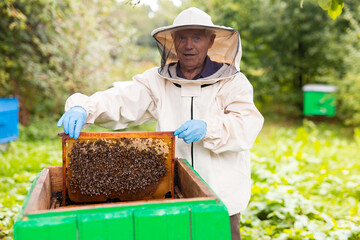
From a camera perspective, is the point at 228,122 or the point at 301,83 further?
the point at 301,83

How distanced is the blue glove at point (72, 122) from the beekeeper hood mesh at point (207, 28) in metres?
0.60

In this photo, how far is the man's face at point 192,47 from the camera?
74.2 inches

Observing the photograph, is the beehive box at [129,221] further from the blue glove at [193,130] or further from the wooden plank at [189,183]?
the blue glove at [193,130]

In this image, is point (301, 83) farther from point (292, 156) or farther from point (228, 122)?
point (228, 122)

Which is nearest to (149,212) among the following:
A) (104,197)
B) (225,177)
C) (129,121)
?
(104,197)

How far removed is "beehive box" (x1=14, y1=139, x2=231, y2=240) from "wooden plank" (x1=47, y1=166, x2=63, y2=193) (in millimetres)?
481

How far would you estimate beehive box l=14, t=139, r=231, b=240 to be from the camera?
3.39 feet

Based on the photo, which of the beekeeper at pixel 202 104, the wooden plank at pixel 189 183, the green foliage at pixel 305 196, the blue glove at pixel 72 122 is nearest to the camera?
the wooden plank at pixel 189 183

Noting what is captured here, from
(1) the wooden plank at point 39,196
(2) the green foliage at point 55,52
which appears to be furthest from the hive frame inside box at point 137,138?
(2) the green foliage at point 55,52

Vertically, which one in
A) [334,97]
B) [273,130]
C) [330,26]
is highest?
[330,26]

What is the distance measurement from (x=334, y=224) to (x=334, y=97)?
18.1 ft

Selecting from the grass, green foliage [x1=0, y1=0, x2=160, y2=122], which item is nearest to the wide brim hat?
the grass

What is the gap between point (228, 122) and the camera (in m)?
1.67

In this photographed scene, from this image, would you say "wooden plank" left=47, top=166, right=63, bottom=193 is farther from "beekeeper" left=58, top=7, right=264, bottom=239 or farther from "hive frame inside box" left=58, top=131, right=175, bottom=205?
"beekeeper" left=58, top=7, right=264, bottom=239
